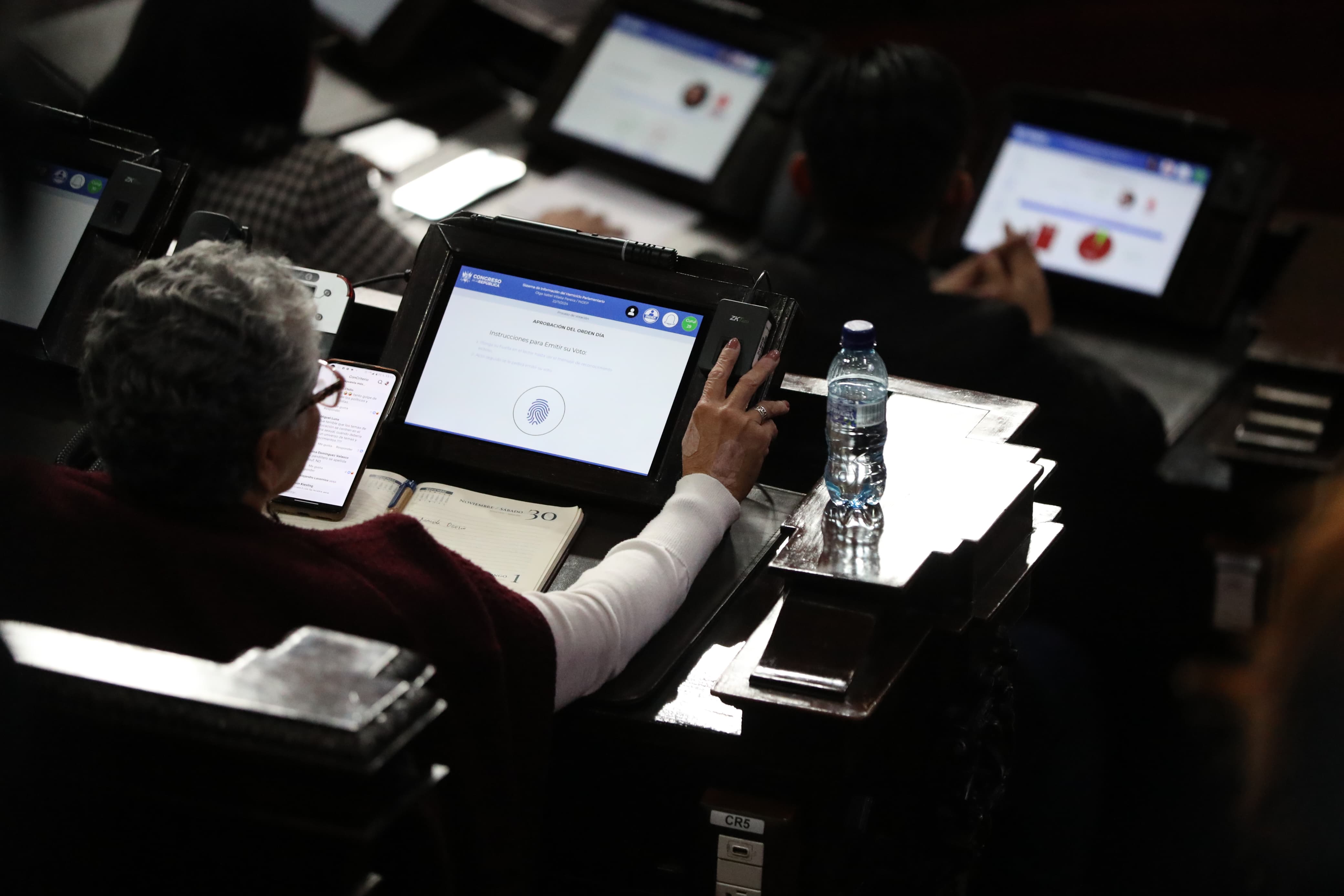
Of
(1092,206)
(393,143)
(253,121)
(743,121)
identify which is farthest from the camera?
(393,143)

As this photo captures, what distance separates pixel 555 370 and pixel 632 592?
360 mm

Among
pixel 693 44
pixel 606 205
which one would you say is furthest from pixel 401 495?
pixel 693 44

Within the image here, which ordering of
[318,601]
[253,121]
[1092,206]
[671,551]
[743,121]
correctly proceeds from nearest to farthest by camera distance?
[318,601] → [671,551] → [253,121] → [1092,206] → [743,121]

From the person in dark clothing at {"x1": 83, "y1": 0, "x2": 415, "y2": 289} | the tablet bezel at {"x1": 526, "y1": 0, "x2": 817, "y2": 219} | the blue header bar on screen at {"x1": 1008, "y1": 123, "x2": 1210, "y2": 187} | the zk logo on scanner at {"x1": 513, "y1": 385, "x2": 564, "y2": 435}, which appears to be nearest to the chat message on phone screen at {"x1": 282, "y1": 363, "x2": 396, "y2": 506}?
the zk logo on scanner at {"x1": 513, "y1": 385, "x2": 564, "y2": 435}

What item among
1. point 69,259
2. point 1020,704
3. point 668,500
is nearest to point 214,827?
point 668,500

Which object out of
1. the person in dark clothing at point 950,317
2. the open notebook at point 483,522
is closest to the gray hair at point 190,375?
the open notebook at point 483,522

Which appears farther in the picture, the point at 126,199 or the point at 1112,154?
the point at 1112,154

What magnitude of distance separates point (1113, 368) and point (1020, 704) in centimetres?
65

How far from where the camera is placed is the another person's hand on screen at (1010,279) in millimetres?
2078

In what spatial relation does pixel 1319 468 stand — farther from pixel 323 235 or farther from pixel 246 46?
pixel 246 46

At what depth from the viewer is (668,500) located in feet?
4.70

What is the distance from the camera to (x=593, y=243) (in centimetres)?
157

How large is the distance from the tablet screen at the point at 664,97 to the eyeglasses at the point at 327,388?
50.6 inches

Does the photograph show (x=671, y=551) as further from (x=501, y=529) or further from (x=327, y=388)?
(x=327, y=388)
